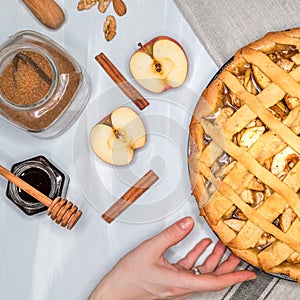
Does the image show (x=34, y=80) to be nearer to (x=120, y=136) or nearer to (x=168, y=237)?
(x=120, y=136)

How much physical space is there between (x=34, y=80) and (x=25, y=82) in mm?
17

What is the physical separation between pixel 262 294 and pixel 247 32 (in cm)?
50

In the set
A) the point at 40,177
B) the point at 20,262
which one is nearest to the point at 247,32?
the point at 40,177

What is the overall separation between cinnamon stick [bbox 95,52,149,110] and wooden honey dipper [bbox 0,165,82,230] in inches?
9.4

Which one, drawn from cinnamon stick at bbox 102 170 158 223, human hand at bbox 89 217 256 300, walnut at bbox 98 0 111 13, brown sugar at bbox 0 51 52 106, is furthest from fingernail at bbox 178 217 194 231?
walnut at bbox 98 0 111 13

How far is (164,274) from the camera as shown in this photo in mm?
1146

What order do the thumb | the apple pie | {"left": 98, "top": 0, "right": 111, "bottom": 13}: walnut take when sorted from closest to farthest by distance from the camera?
1. the apple pie
2. the thumb
3. {"left": 98, "top": 0, "right": 111, "bottom": 13}: walnut

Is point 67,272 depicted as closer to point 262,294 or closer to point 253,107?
point 262,294

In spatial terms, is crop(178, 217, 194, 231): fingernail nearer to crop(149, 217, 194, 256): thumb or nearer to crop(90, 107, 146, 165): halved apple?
crop(149, 217, 194, 256): thumb

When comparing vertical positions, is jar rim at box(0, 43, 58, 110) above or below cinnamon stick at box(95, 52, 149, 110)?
above

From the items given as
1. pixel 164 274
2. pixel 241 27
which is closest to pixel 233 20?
pixel 241 27

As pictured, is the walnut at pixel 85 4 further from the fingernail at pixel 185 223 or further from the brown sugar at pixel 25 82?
the fingernail at pixel 185 223

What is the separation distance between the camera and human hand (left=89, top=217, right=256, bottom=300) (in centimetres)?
114

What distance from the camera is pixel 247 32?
1.22m
